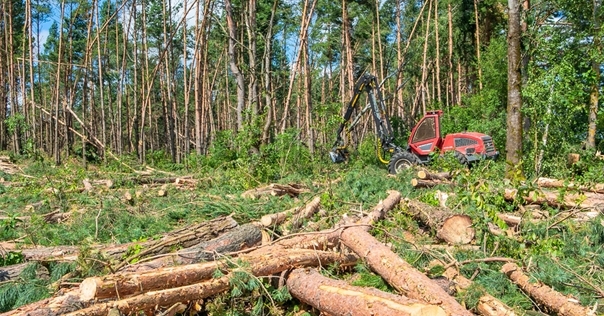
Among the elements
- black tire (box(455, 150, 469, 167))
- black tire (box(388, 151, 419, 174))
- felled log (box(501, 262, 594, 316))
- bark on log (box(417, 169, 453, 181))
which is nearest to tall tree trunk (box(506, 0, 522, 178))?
bark on log (box(417, 169, 453, 181))

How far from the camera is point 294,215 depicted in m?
6.53

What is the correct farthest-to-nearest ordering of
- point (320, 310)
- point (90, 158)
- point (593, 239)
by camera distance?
1. point (90, 158)
2. point (593, 239)
3. point (320, 310)

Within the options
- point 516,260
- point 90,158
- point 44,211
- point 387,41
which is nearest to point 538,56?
point 516,260

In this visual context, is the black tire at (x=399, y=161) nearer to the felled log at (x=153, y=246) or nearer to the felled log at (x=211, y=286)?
the felled log at (x=153, y=246)

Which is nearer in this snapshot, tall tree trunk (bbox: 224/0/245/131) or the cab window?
tall tree trunk (bbox: 224/0/245/131)

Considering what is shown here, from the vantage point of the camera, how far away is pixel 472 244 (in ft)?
18.9

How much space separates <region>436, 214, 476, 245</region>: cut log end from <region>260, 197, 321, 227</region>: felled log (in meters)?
1.74

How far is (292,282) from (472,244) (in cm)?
249

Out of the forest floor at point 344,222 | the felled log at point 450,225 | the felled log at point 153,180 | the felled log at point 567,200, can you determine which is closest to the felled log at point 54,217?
the forest floor at point 344,222

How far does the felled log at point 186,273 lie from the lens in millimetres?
3562

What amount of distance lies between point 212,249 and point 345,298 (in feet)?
5.24

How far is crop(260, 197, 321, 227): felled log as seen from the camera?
19.4ft

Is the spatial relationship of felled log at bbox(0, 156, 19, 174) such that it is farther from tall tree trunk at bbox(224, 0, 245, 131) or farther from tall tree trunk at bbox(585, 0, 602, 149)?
tall tree trunk at bbox(585, 0, 602, 149)

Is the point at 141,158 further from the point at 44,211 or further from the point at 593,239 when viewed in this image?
the point at 593,239
